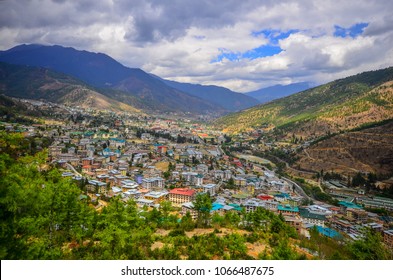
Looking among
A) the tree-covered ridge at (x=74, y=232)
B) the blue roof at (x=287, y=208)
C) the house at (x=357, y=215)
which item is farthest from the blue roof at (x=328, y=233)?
the tree-covered ridge at (x=74, y=232)

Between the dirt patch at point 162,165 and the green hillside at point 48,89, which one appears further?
the green hillside at point 48,89

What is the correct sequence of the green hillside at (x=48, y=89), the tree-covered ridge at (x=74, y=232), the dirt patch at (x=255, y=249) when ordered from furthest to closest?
the green hillside at (x=48, y=89) → the dirt patch at (x=255, y=249) → the tree-covered ridge at (x=74, y=232)

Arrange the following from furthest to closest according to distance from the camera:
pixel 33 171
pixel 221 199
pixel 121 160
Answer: pixel 121 160
pixel 221 199
pixel 33 171

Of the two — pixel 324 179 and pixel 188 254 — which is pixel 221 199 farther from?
pixel 324 179

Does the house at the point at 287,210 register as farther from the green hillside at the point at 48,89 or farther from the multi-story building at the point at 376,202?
the green hillside at the point at 48,89

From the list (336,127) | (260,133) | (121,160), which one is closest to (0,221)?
(121,160)

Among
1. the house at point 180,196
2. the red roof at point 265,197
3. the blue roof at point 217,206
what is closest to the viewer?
the blue roof at point 217,206

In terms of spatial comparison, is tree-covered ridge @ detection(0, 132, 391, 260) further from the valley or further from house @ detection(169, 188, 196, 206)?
house @ detection(169, 188, 196, 206)

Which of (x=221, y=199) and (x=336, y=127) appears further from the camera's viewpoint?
(x=336, y=127)

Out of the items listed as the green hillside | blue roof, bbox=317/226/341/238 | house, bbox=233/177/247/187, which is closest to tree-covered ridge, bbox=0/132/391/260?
blue roof, bbox=317/226/341/238

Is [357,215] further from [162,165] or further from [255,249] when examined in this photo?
[162,165]
